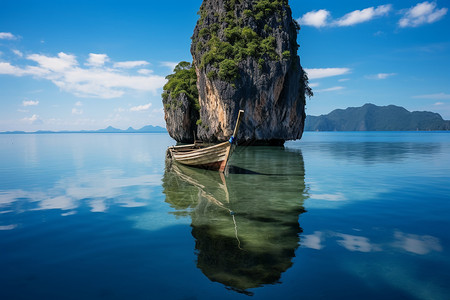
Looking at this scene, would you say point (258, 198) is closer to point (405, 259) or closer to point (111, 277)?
point (405, 259)

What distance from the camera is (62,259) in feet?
16.2

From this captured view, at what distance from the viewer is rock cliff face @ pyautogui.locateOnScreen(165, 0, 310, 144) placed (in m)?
31.6

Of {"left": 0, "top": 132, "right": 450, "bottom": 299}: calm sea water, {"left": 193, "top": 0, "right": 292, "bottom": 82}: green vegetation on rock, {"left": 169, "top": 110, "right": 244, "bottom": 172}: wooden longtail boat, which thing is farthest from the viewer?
{"left": 193, "top": 0, "right": 292, "bottom": 82}: green vegetation on rock

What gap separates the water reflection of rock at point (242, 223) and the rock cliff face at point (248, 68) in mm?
19859

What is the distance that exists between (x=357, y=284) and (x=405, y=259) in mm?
1417

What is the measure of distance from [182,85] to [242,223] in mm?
40012

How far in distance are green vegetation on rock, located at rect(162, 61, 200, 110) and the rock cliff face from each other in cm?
652

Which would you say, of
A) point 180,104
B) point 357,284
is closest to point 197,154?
point 357,284

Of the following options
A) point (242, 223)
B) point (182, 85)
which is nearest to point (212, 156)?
point (242, 223)

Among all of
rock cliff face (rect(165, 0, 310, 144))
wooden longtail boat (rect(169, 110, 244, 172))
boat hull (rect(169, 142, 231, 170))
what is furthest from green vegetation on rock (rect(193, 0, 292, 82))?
wooden longtail boat (rect(169, 110, 244, 172))

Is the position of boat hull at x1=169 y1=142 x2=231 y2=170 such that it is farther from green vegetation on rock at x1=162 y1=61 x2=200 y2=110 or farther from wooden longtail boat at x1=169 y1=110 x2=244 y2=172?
green vegetation on rock at x1=162 y1=61 x2=200 y2=110

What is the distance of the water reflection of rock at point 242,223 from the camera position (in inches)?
173

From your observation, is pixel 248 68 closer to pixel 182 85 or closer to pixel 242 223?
pixel 182 85

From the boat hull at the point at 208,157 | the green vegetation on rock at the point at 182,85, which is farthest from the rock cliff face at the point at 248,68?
the boat hull at the point at 208,157
